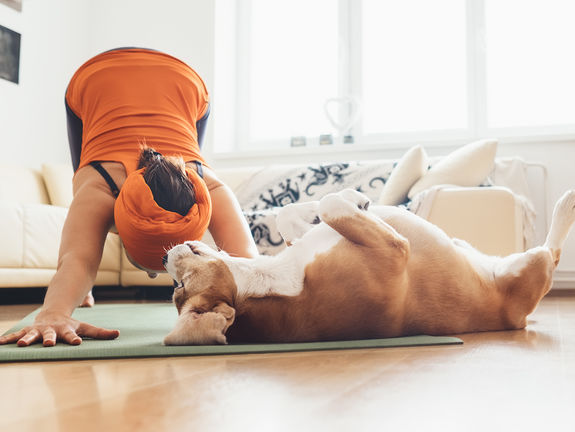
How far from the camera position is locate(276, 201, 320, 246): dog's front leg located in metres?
1.61

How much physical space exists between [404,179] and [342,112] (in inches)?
72.8

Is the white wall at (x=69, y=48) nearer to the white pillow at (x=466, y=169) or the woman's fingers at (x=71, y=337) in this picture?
the white pillow at (x=466, y=169)

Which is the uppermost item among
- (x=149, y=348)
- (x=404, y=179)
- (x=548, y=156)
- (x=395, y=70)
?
(x=395, y=70)

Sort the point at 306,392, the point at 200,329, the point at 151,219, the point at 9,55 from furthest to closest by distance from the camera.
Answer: the point at 9,55
the point at 151,219
the point at 200,329
the point at 306,392

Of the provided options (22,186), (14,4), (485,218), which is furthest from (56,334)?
(14,4)

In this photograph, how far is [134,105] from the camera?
6.35 ft

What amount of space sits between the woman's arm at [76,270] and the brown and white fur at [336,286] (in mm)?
278

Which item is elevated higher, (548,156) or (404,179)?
(548,156)

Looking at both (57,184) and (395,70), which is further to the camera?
(395,70)

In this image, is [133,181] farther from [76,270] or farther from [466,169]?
[466,169]

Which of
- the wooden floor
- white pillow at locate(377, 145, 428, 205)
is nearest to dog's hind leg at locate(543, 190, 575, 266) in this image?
the wooden floor

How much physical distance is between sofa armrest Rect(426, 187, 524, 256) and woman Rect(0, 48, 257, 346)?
1369 mm

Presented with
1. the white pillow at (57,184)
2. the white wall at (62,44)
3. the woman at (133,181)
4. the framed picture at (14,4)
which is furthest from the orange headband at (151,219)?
the framed picture at (14,4)

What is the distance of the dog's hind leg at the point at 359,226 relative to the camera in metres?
1.31
